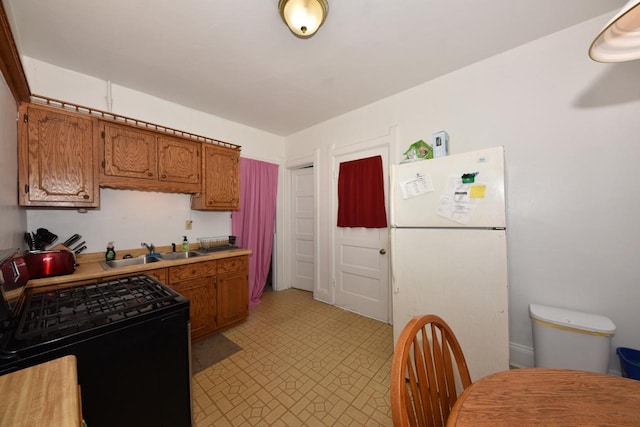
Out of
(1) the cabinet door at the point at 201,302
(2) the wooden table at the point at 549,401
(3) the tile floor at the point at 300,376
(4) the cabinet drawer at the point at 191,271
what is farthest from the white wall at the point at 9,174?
(2) the wooden table at the point at 549,401

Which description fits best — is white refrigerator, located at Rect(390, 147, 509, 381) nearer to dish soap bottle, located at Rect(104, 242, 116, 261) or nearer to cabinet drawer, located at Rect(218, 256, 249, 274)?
cabinet drawer, located at Rect(218, 256, 249, 274)

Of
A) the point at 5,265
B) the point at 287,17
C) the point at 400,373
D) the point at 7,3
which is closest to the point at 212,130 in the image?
the point at 7,3

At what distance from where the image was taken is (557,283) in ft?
5.59

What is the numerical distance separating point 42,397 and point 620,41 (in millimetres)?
2155

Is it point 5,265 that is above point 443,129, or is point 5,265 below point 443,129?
below

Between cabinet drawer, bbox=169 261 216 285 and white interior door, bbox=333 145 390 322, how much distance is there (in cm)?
163

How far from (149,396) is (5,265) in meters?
0.89

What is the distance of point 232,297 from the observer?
2.55 metres

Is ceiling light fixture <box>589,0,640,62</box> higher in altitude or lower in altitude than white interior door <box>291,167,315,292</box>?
higher

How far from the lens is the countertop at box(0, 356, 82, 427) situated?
0.52 meters

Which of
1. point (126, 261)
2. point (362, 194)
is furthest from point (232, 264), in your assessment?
point (362, 194)

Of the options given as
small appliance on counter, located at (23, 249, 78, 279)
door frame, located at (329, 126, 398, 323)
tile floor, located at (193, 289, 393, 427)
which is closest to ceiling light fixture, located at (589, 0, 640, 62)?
door frame, located at (329, 126, 398, 323)

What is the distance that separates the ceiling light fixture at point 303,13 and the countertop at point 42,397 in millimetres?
1777

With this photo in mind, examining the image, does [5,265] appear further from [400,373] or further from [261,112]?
[261,112]
